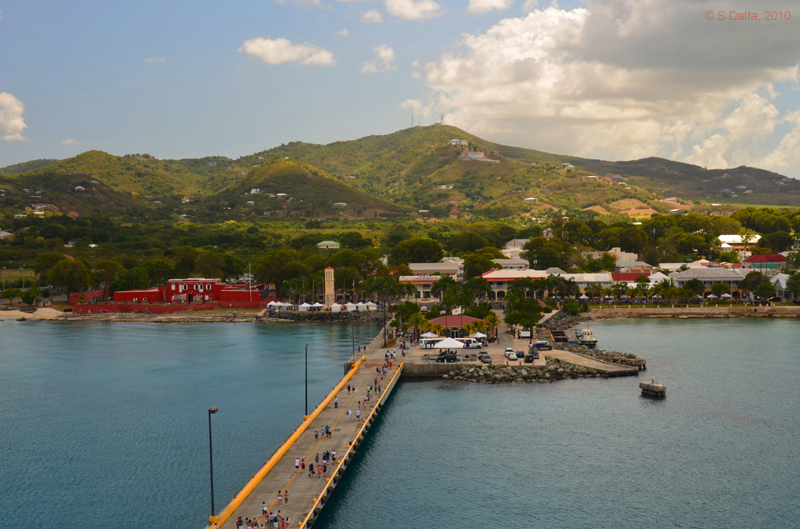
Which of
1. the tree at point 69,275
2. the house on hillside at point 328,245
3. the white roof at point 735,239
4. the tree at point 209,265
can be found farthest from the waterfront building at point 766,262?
the tree at point 69,275

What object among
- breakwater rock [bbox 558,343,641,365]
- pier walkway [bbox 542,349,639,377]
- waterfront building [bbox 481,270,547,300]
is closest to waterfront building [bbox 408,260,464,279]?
waterfront building [bbox 481,270,547,300]

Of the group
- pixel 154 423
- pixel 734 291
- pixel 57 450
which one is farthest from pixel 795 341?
pixel 57 450

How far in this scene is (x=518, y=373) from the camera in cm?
5494

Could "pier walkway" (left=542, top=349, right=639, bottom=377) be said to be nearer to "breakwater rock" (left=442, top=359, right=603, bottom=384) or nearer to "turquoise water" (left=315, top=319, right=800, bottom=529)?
"breakwater rock" (left=442, top=359, right=603, bottom=384)

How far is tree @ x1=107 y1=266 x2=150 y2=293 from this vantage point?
11406 cm

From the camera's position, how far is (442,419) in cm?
4478

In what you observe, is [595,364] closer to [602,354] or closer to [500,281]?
[602,354]

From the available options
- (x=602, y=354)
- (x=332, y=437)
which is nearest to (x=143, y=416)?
(x=332, y=437)

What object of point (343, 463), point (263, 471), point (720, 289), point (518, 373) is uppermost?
point (720, 289)

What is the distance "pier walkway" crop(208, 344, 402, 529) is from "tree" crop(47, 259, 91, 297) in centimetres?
7741

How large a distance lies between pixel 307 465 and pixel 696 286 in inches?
3456

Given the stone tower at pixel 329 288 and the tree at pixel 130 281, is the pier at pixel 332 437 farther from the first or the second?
the tree at pixel 130 281

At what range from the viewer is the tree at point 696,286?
105500 mm

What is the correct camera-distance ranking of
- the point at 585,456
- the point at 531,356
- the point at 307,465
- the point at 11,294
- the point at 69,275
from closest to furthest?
the point at 307,465 < the point at 585,456 < the point at 531,356 < the point at 69,275 < the point at 11,294
